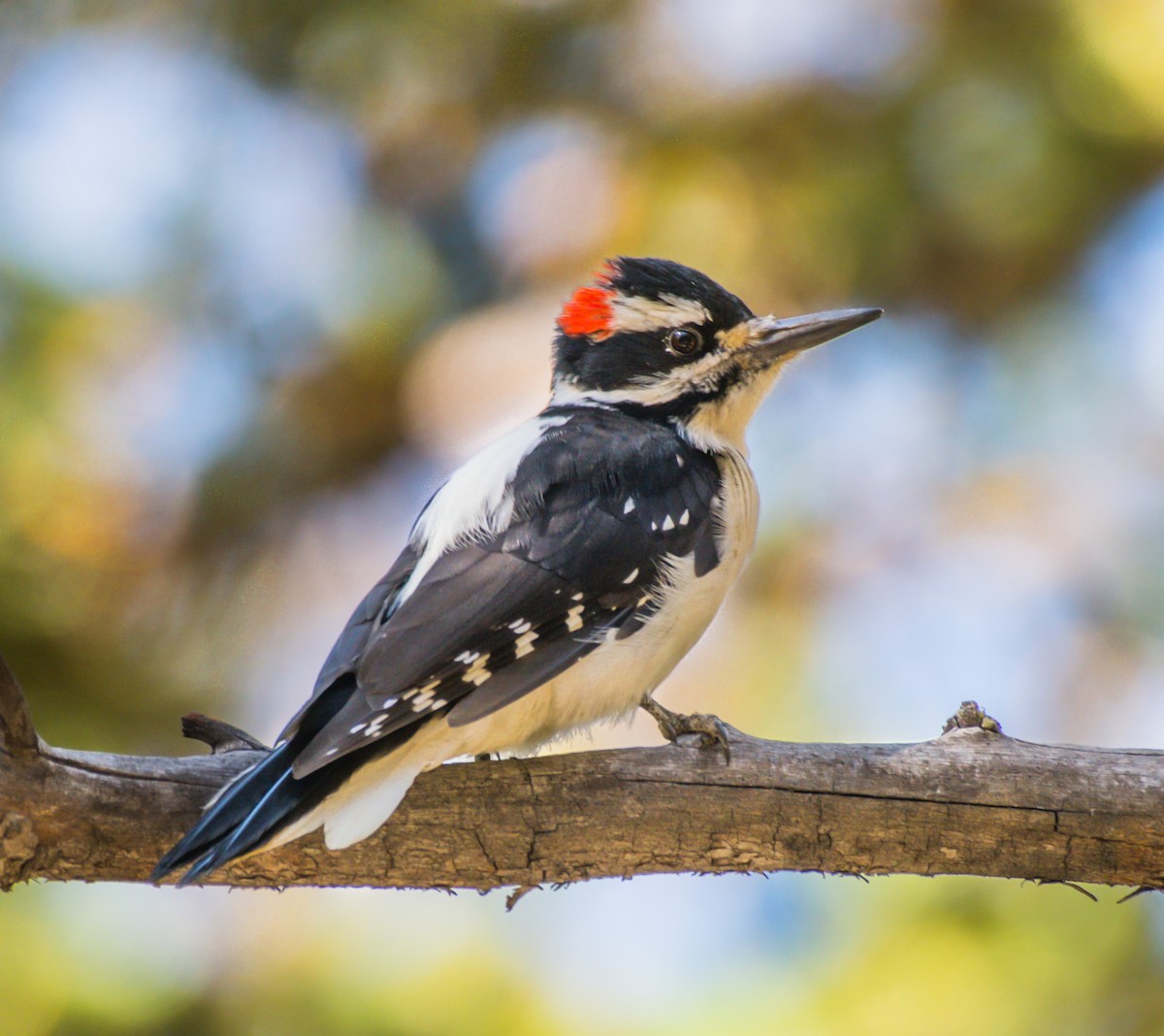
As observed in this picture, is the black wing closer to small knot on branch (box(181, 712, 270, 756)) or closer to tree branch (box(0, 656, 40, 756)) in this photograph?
small knot on branch (box(181, 712, 270, 756))

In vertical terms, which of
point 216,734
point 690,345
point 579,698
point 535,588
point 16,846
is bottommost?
point 16,846

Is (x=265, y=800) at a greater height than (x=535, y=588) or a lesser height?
lesser

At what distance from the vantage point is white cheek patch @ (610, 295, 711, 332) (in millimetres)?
3543

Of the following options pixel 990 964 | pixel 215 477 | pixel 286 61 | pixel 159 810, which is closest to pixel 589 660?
pixel 159 810

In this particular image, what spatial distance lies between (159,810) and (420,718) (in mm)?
544

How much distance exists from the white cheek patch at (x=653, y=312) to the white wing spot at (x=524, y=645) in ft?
3.56

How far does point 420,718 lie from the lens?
8.90 feet

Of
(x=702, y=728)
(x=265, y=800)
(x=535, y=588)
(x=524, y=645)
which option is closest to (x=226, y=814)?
(x=265, y=800)

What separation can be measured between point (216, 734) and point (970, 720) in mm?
1624

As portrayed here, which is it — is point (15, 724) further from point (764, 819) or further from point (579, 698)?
point (764, 819)

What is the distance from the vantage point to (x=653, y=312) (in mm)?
3574

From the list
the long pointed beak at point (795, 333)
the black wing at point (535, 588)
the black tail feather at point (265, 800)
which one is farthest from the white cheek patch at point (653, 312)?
the black tail feather at point (265, 800)

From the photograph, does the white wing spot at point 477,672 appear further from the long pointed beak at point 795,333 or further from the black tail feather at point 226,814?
the long pointed beak at point 795,333

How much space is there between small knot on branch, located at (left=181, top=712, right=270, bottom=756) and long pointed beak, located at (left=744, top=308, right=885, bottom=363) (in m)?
1.57
